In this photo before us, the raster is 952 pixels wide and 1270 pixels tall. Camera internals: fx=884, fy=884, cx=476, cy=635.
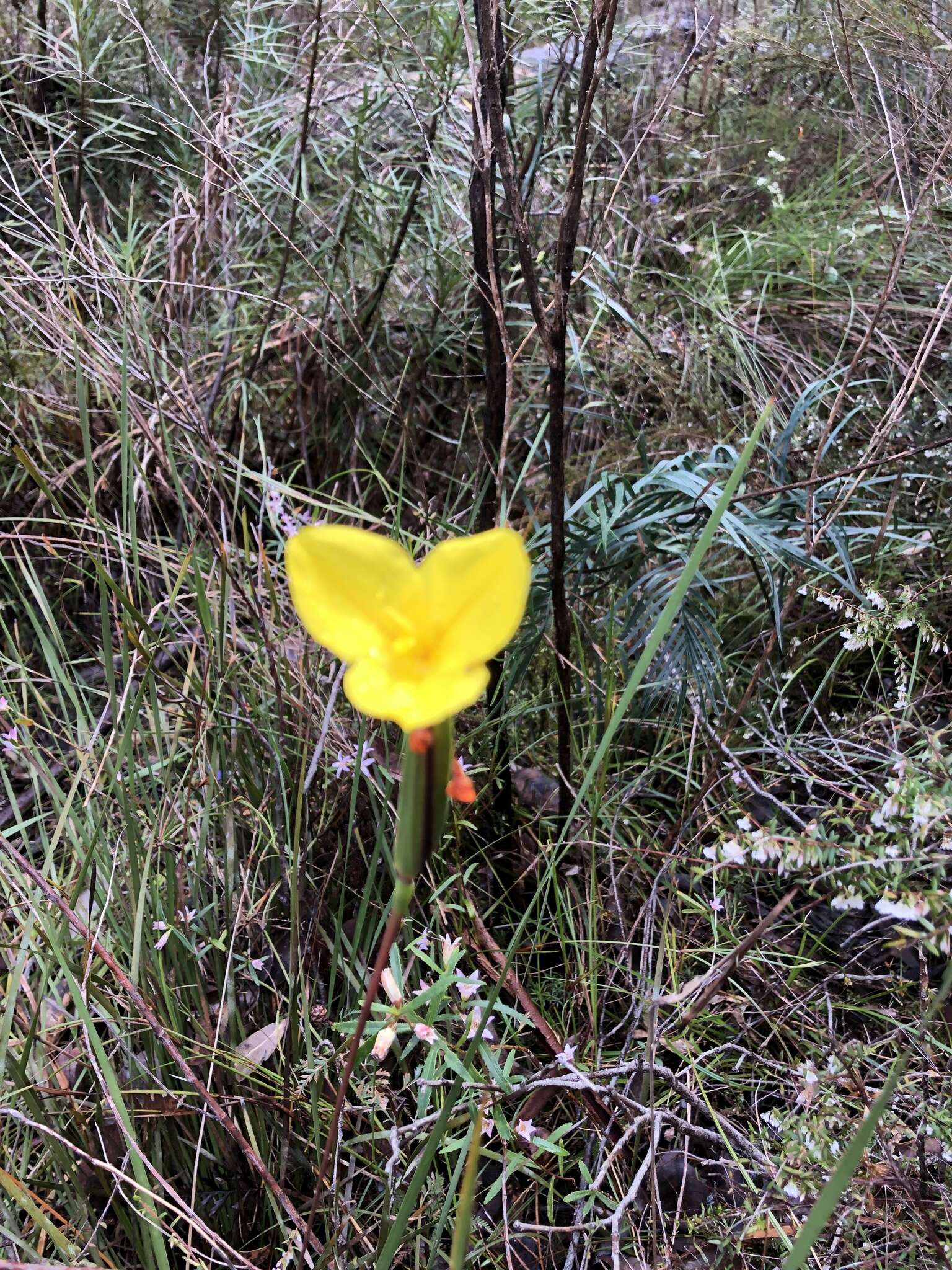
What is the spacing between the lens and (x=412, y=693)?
518mm

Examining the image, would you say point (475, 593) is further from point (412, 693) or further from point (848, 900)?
point (848, 900)

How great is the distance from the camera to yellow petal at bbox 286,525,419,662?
535mm

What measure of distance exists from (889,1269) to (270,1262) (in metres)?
0.65

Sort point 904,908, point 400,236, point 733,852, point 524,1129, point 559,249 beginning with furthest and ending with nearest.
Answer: point 400,236 → point 559,249 → point 524,1129 → point 733,852 → point 904,908

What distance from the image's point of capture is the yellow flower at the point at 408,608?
51 cm

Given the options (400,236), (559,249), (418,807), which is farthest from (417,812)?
(400,236)

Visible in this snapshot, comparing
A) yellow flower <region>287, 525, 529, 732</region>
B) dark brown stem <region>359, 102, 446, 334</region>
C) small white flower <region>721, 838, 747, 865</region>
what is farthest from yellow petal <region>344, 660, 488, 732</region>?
dark brown stem <region>359, 102, 446, 334</region>

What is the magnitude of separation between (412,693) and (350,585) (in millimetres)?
87

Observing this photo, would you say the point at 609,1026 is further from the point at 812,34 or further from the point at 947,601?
the point at 812,34

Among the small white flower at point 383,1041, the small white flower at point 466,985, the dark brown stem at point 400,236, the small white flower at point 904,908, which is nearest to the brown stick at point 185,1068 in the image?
the small white flower at point 383,1041

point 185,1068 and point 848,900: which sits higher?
point 848,900

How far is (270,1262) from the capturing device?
96cm

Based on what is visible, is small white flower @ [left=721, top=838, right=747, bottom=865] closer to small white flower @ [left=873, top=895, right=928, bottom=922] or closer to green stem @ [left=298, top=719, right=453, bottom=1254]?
small white flower @ [left=873, top=895, right=928, bottom=922]

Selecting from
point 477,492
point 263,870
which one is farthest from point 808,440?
point 263,870
